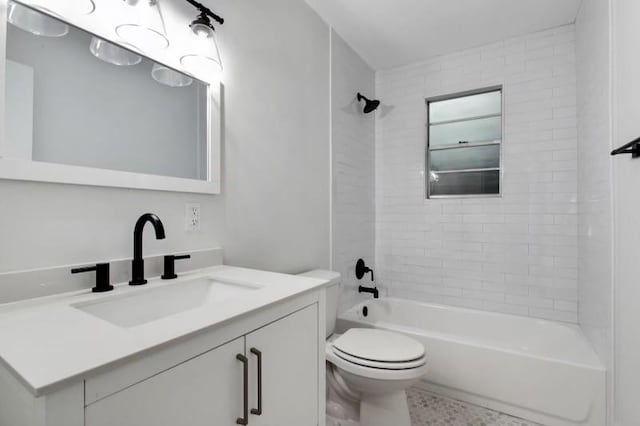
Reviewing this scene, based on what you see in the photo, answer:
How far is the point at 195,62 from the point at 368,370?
5.38ft

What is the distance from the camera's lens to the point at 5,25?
853 millimetres

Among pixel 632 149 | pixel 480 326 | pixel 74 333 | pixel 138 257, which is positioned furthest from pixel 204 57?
pixel 480 326

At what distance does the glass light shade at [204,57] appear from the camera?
1301 millimetres

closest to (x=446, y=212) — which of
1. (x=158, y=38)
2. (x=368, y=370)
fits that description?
(x=368, y=370)

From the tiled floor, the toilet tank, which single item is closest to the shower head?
the toilet tank

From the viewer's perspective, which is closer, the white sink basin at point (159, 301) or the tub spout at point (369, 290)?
the white sink basin at point (159, 301)

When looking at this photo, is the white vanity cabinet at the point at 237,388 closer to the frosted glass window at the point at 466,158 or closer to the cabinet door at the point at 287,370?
the cabinet door at the point at 287,370

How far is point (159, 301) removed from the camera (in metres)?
1.06

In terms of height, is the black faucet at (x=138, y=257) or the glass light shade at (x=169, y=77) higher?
the glass light shade at (x=169, y=77)

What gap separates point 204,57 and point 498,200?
2.40 meters

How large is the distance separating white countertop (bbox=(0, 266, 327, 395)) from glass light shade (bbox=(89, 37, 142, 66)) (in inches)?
31.4

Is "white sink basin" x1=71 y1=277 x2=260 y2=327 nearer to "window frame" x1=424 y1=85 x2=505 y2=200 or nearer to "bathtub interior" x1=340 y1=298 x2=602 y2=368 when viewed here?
"bathtub interior" x1=340 y1=298 x2=602 y2=368

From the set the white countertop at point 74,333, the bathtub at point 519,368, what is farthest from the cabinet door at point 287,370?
the bathtub at point 519,368

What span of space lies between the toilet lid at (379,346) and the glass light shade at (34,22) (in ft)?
5.77
